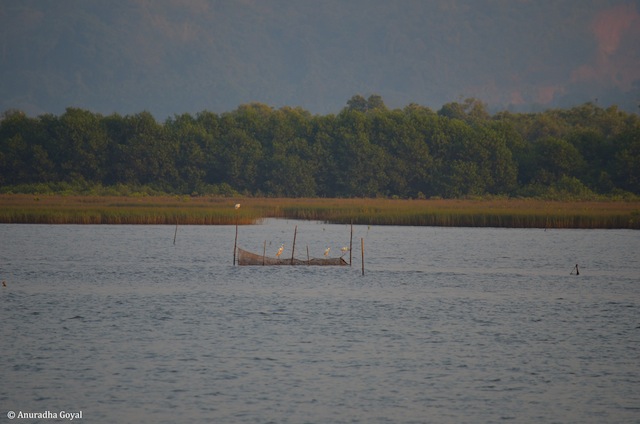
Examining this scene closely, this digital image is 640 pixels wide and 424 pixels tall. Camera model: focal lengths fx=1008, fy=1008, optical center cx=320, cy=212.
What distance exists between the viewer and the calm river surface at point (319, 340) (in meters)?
19.1

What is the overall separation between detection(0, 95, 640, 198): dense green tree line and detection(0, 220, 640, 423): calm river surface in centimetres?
6109

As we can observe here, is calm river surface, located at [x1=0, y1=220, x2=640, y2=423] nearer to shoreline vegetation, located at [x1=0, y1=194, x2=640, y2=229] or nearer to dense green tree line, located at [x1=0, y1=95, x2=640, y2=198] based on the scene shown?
shoreline vegetation, located at [x1=0, y1=194, x2=640, y2=229]

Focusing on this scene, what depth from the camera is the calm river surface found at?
1912 centimetres

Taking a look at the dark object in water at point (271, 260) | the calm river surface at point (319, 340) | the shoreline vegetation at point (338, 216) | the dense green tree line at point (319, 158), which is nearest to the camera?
the calm river surface at point (319, 340)

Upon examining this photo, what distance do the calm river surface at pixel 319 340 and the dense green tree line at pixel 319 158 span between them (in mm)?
61089

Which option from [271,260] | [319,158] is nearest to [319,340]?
[271,260]

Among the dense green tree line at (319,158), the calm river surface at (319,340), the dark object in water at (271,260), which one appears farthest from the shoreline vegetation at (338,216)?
the dense green tree line at (319,158)

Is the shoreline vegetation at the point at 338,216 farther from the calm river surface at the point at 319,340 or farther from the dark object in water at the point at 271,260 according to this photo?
the dark object in water at the point at 271,260

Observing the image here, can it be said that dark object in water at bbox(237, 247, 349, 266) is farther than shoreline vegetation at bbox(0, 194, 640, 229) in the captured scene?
No

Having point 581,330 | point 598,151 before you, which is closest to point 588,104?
point 598,151

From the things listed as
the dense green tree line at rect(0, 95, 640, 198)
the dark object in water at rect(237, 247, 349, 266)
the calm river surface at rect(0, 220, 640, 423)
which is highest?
the dense green tree line at rect(0, 95, 640, 198)

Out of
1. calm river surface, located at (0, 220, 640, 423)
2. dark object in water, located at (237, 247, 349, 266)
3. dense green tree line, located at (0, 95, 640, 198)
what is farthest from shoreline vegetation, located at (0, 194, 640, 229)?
dense green tree line, located at (0, 95, 640, 198)

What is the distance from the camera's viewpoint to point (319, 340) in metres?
25.4

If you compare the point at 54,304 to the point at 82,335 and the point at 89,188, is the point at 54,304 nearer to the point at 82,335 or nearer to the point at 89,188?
the point at 82,335
